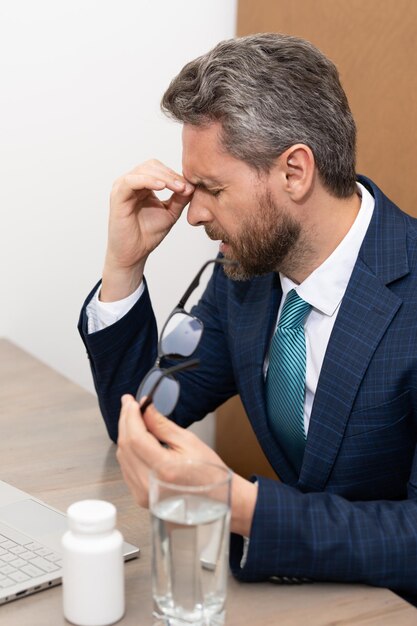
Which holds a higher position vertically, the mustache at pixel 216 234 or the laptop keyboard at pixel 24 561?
the mustache at pixel 216 234

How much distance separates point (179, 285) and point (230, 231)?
80 cm

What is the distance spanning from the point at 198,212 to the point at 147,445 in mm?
595

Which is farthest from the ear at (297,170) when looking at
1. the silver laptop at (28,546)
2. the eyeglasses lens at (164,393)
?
the silver laptop at (28,546)

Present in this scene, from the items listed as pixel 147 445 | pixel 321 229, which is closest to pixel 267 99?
pixel 321 229

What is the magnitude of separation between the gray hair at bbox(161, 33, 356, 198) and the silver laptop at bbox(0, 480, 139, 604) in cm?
57

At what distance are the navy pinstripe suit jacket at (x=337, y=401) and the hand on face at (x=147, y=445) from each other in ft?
0.35

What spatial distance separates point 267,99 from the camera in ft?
4.47

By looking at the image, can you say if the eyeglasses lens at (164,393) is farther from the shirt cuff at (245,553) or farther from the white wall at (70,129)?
the white wall at (70,129)

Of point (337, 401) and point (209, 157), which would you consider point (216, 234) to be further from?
point (337, 401)

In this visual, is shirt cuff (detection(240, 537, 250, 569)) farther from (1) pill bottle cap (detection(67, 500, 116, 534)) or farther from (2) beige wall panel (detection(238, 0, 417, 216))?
(2) beige wall panel (detection(238, 0, 417, 216))

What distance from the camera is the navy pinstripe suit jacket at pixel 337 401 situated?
3.50ft

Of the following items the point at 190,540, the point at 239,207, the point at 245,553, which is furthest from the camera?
the point at 239,207

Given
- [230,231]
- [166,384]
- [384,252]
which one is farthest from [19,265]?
[166,384]

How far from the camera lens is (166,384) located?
3.49 ft
